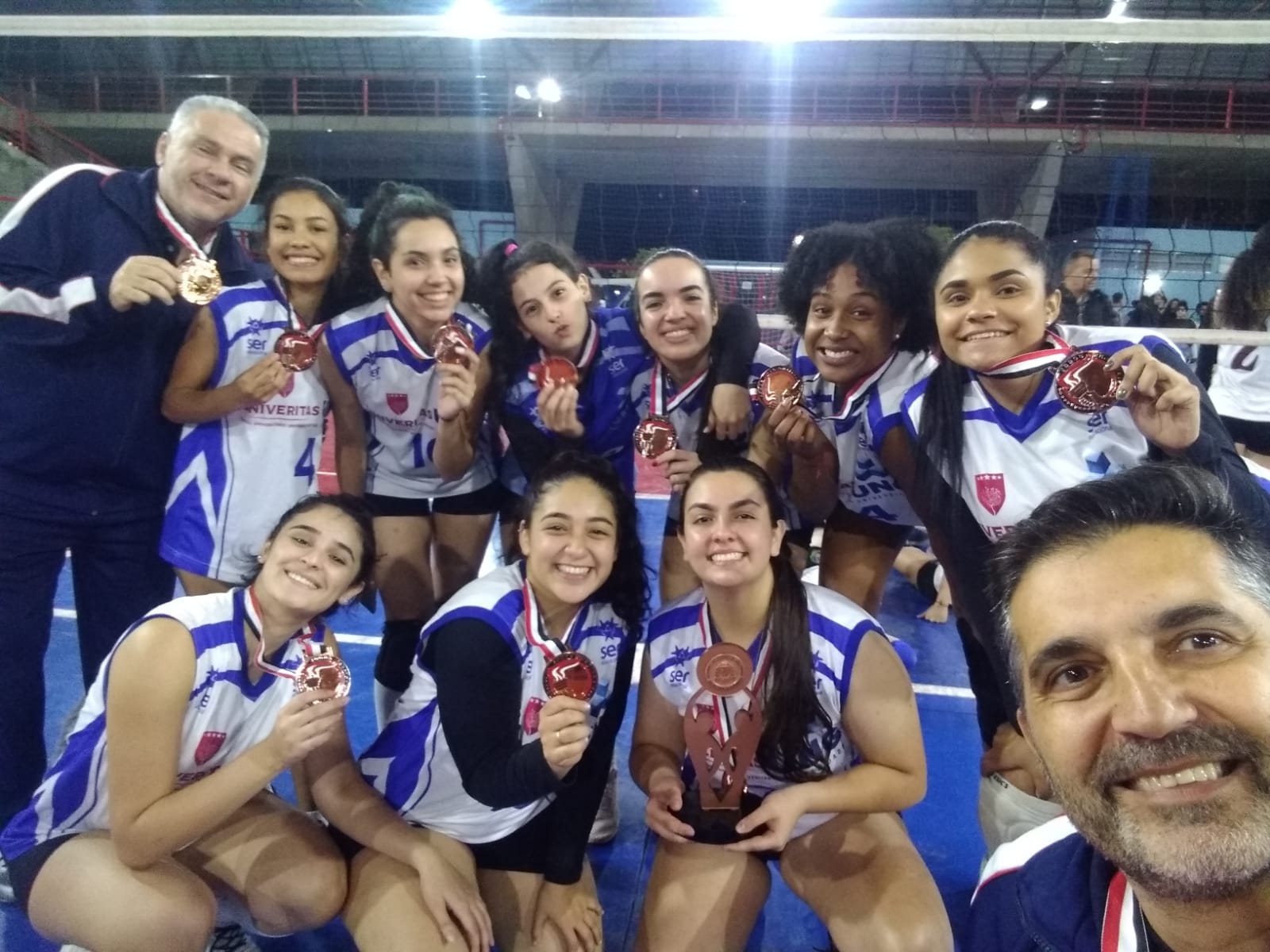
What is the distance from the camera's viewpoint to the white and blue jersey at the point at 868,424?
2465mm

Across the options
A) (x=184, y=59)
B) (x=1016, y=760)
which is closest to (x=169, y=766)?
(x=1016, y=760)

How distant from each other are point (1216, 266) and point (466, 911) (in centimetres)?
1831

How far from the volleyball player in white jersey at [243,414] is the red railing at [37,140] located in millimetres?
13852

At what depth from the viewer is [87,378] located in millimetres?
2408

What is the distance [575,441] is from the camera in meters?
2.74

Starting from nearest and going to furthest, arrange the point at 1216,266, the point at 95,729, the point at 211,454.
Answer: the point at 95,729 < the point at 211,454 < the point at 1216,266

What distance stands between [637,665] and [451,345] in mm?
2153

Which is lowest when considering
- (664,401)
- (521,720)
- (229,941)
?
(229,941)

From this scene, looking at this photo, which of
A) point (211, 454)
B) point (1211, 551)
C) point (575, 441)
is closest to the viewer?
point (1211, 551)

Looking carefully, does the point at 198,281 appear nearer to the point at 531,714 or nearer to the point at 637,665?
the point at 531,714

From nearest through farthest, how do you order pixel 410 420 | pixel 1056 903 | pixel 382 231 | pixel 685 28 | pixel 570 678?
pixel 1056 903 → pixel 570 678 → pixel 685 28 → pixel 382 231 → pixel 410 420

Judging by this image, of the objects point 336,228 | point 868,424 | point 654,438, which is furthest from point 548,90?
point 868,424

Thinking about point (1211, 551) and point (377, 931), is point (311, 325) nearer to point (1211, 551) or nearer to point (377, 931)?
point (377, 931)

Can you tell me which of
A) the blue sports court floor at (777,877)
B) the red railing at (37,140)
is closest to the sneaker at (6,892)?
the blue sports court floor at (777,877)
